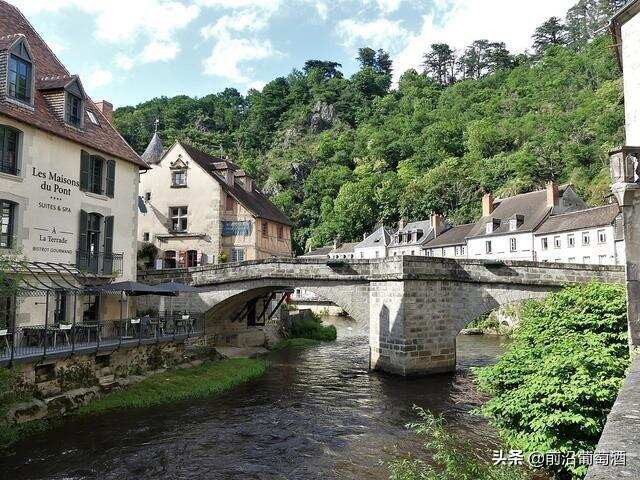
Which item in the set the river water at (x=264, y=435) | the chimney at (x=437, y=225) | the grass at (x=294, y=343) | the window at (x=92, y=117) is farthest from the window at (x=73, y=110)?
the chimney at (x=437, y=225)

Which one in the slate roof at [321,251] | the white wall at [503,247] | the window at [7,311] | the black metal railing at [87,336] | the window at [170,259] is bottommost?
the black metal railing at [87,336]

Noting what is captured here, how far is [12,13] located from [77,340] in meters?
14.2

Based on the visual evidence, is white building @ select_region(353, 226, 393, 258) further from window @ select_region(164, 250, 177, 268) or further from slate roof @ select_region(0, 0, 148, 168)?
slate roof @ select_region(0, 0, 148, 168)

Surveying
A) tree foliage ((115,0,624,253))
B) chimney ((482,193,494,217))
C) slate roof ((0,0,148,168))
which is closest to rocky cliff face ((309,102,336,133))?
tree foliage ((115,0,624,253))

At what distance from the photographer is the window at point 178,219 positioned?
108 feet

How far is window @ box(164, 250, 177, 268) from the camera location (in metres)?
32.7

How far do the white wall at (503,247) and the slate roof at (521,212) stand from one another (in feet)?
1.63

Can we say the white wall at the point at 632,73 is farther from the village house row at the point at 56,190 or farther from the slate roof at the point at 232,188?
the slate roof at the point at 232,188

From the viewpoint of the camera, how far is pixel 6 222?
16625 millimetres

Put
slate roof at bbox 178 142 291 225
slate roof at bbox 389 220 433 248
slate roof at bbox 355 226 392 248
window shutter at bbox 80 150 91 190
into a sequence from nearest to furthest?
1. window shutter at bbox 80 150 91 190
2. slate roof at bbox 178 142 291 225
3. slate roof at bbox 389 220 433 248
4. slate roof at bbox 355 226 392 248

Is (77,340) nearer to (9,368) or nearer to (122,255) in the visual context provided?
(9,368)

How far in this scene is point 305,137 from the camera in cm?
10906

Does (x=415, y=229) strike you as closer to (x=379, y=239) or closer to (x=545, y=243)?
(x=379, y=239)

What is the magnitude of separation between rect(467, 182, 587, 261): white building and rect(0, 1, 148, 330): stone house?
115ft
